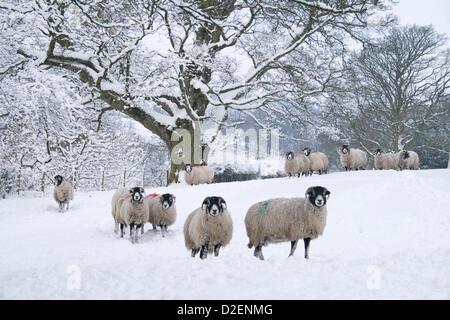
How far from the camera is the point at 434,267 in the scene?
4.54 meters

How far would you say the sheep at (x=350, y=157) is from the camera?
651 inches

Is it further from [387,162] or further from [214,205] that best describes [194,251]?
[387,162]

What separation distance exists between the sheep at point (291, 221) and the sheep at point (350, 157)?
35.1ft

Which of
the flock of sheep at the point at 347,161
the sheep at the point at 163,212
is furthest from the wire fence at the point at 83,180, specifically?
the flock of sheep at the point at 347,161

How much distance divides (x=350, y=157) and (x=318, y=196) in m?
11.5

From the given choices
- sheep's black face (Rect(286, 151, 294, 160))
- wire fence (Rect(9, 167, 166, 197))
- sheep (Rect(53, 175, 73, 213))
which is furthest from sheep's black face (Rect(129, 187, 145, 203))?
wire fence (Rect(9, 167, 166, 197))

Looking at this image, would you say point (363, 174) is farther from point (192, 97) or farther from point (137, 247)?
point (137, 247)

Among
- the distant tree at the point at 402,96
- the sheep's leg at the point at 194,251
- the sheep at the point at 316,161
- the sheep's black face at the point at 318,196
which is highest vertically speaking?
the distant tree at the point at 402,96

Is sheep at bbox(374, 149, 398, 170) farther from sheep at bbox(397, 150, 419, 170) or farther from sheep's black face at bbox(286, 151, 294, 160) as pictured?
sheep's black face at bbox(286, 151, 294, 160)

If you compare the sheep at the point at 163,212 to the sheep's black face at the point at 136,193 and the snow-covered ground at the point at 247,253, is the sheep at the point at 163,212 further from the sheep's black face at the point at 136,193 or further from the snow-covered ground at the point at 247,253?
the sheep's black face at the point at 136,193

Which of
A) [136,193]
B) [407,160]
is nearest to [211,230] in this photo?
[136,193]

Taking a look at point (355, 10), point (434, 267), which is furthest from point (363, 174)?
point (434, 267)

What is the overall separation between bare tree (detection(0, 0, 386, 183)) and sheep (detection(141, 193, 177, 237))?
5.55 metres

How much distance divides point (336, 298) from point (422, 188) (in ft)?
29.1
